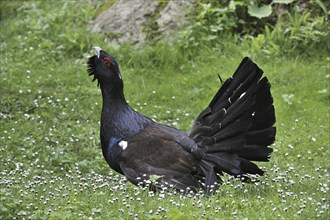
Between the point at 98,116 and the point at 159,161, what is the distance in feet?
13.6

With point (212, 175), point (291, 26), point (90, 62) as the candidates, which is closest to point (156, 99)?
point (291, 26)

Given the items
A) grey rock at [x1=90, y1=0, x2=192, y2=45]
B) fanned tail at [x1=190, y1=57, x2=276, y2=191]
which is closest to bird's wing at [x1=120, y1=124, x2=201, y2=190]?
fanned tail at [x1=190, y1=57, x2=276, y2=191]

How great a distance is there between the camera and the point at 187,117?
11.6 meters

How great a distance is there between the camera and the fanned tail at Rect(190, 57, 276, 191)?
789cm

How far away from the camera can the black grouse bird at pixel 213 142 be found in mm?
7820

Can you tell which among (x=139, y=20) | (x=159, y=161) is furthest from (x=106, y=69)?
(x=139, y=20)

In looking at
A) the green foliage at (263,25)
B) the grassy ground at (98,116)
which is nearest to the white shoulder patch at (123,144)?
the grassy ground at (98,116)

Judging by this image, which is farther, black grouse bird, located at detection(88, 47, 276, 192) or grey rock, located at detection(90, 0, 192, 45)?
grey rock, located at detection(90, 0, 192, 45)

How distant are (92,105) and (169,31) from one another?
8.06ft

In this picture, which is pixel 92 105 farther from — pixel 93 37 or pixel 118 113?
pixel 118 113

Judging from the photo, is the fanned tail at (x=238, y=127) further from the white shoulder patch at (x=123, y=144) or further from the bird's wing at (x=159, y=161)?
the white shoulder patch at (x=123, y=144)

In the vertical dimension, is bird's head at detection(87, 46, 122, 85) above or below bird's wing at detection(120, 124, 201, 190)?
above

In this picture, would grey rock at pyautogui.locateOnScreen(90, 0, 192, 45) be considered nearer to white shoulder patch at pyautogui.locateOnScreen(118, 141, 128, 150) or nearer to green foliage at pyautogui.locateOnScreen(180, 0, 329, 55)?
green foliage at pyautogui.locateOnScreen(180, 0, 329, 55)

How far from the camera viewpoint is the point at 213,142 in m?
8.02
